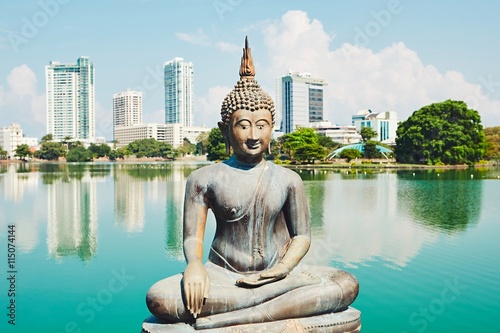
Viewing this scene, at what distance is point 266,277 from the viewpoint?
4.36 m

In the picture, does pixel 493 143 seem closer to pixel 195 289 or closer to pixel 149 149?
pixel 149 149

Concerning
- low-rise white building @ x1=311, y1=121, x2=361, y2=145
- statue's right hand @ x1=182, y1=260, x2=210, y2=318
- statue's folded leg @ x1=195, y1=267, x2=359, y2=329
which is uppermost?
low-rise white building @ x1=311, y1=121, x2=361, y2=145

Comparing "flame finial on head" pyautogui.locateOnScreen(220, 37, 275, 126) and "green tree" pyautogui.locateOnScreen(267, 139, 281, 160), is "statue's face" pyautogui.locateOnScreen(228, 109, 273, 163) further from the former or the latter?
"green tree" pyautogui.locateOnScreen(267, 139, 281, 160)

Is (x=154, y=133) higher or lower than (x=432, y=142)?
higher

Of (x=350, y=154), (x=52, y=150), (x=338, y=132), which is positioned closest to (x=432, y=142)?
(x=350, y=154)

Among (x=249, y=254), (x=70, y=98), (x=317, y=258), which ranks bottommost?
(x=317, y=258)

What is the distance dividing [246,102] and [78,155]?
85.7m

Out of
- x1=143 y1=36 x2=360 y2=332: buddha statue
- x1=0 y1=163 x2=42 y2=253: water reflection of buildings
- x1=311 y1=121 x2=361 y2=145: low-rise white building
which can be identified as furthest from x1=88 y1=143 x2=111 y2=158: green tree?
x1=143 y1=36 x2=360 y2=332: buddha statue

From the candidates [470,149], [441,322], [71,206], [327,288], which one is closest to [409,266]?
[441,322]

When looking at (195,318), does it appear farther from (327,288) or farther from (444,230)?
(444,230)

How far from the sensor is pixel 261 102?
4.70 m

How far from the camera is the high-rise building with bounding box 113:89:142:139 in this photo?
378 feet

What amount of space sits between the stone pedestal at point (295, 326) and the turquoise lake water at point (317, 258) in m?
2.14

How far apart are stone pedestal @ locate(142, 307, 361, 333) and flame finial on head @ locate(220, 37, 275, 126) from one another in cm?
186
